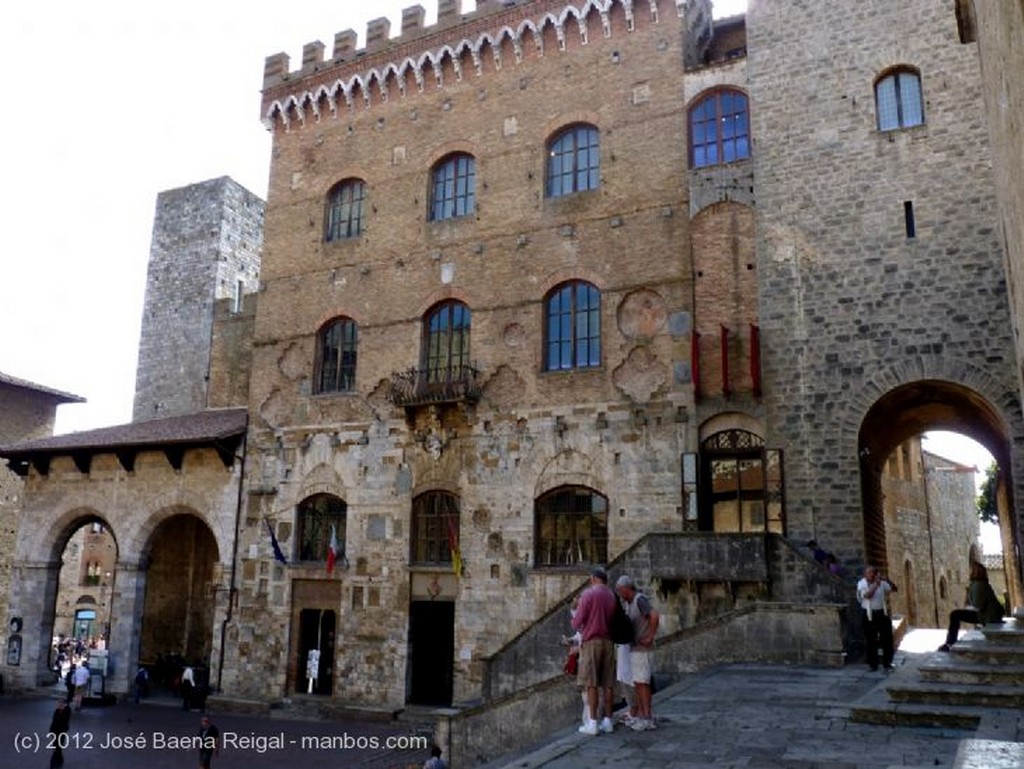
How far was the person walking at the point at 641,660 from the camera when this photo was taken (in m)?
8.75

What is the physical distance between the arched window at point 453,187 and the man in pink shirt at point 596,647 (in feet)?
46.9

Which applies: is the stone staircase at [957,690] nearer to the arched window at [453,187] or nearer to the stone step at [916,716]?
the stone step at [916,716]

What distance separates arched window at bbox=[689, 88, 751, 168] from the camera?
18375mm

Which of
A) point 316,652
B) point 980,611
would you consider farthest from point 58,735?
point 980,611

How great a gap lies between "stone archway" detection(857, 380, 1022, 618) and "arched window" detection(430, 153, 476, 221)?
1048 centimetres

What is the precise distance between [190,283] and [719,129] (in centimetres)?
1834

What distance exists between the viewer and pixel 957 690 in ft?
29.1

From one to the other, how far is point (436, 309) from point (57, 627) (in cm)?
2933

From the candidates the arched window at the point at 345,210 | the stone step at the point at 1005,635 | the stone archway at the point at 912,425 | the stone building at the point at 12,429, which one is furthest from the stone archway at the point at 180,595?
the stone step at the point at 1005,635

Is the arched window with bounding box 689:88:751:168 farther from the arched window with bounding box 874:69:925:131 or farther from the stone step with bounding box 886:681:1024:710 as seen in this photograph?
the stone step with bounding box 886:681:1024:710

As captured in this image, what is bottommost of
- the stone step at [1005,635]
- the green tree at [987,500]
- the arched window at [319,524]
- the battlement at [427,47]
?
the stone step at [1005,635]

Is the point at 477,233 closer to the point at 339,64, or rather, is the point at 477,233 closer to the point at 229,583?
the point at 339,64

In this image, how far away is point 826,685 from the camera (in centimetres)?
1082

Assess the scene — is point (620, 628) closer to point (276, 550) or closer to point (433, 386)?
point (433, 386)
